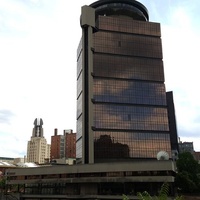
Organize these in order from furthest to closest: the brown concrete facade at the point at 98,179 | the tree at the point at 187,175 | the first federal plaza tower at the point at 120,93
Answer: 1. the first federal plaza tower at the point at 120,93
2. the tree at the point at 187,175
3. the brown concrete facade at the point at 98,179

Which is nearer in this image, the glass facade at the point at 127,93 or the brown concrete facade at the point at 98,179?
the brown concrete facade at the point at 98,179

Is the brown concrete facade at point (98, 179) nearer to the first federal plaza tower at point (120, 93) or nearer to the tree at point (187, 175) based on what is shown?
the tree at point (187, 175)

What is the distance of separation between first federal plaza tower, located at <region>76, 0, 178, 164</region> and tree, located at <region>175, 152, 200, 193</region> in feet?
31.7

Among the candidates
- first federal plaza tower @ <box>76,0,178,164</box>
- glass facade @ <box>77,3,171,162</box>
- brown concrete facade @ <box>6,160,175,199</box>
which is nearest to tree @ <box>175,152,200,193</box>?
brown concrete facade @ <box>6,160,175,199</box>

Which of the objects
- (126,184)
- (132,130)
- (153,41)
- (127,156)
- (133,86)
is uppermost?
(153,41)

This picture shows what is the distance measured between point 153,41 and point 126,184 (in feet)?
239

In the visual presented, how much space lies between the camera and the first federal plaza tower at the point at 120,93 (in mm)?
114062

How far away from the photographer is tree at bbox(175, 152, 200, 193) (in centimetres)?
8969

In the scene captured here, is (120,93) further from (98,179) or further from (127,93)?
(98,179)

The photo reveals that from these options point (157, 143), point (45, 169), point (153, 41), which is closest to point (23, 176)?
point (45, 169)

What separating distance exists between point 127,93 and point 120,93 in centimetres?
322

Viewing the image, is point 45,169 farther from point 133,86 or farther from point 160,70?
point 160,70

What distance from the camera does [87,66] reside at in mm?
120750

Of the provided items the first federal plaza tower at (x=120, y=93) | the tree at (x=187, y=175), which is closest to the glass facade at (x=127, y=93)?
the first federal plaza tower at (x=120, y=93)
